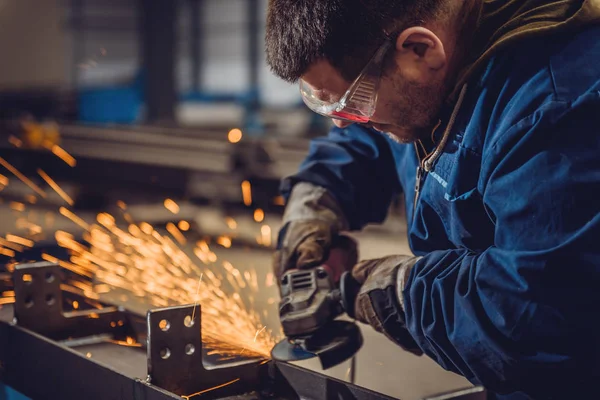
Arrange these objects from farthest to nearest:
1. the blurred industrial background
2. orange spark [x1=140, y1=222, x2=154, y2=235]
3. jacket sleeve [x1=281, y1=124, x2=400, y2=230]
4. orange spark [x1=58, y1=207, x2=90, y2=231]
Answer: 1. orange spark [x1=58, y1=207, x2=90, y2=231]
2. orange spark [x1=140, y1=222, x2=154, y2=235]
3. the blurred industrial background
4. jacket sleeve [x1=281, y1=124, x2=400, y2=230]

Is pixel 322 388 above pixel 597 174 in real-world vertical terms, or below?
below

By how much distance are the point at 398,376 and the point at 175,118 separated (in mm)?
9593

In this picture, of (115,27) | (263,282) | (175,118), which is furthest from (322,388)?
(115,27)

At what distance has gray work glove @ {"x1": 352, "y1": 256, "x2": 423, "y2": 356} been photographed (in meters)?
1.46

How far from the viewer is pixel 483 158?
131 centimetres

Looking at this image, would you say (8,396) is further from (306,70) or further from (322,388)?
(306,70)

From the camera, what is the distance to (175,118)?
12234mm

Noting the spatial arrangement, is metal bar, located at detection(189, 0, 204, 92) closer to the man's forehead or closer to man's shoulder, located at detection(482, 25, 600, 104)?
the man's forehead

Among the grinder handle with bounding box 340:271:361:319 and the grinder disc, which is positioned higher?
the grinder handle with bounding box 340:271:361:319

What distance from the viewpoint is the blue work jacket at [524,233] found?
1.15m

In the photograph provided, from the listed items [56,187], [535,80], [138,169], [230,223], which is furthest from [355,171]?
[56,187]

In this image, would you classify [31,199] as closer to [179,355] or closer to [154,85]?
[154,85]

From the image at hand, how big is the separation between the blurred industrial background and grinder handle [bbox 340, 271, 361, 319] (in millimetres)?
635

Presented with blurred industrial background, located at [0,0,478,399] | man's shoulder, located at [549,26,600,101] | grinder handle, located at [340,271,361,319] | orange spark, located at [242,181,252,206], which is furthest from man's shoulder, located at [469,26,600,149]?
orange spark, located at [242,181,252,206]
